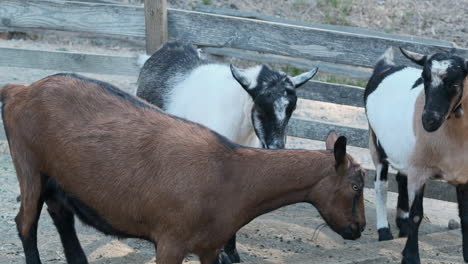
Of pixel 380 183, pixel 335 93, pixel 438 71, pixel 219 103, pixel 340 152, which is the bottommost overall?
pixel 380 183

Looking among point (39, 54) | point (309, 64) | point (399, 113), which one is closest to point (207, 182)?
point (399, 113)

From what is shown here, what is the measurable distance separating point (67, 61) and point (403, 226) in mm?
4022

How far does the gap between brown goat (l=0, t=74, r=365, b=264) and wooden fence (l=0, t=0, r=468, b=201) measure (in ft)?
9.74

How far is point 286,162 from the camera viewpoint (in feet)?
15.9

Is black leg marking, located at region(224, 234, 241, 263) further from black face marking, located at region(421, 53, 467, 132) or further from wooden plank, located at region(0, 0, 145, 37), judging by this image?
wooden plank, located at region(0, 0, 145, 37)

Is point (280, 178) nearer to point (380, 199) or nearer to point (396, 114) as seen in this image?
point (396, 114)

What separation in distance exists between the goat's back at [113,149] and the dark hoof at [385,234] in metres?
2.73

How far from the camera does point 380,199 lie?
7438mm

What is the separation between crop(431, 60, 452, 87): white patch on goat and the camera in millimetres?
5848

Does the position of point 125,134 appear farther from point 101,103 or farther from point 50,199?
point 50,199

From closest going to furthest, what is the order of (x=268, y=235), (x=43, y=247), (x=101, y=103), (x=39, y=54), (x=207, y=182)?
(x=207, y=182) → (x=101, y=103) → (x=43, y=247) → (x=268, y=235) → (x=39, y=54)

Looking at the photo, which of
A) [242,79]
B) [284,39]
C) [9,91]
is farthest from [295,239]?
[9,91]

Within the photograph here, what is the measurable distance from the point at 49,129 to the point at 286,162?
1532 millimetres

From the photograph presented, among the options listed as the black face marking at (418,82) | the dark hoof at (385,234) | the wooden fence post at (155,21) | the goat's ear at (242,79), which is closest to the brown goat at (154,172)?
the goat's ear at (242,79)
